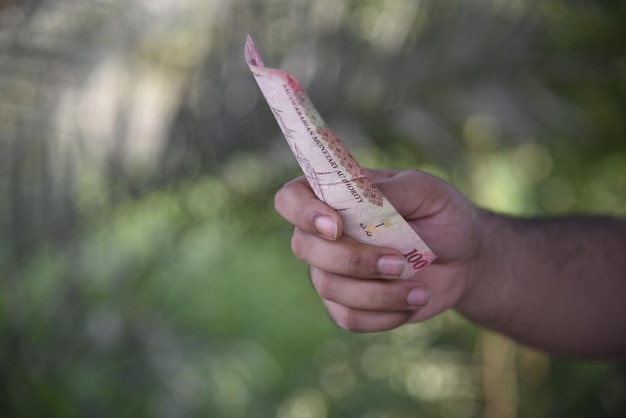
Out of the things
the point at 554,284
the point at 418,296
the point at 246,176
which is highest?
the point at 418,296

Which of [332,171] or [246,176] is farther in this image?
[246,176]

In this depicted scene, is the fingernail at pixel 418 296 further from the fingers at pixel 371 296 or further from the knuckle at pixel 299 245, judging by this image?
the knuckle at pixel 299 245

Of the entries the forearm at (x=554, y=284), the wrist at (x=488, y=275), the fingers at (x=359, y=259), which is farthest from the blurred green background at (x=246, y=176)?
the fingers at (x=359, y=259)

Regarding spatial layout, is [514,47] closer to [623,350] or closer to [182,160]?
[182,160]

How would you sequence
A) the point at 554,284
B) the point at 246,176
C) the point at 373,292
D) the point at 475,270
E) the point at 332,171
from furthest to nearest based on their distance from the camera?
the point at 246,176, the point at 554,284, the point at 475,270, the point at 373,292, the point at 332,171

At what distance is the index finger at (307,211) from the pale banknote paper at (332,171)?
0.6 inches

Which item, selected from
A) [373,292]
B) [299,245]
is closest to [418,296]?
[373,292]

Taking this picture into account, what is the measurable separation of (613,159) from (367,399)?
5.23 feet

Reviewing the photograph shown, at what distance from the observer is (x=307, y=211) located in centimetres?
94

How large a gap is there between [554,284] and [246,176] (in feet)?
4.87

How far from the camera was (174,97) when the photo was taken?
2242 mm

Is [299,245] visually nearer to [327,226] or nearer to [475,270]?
[327,226]

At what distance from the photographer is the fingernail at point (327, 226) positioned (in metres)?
0.92

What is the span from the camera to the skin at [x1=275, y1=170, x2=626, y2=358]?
97cm
